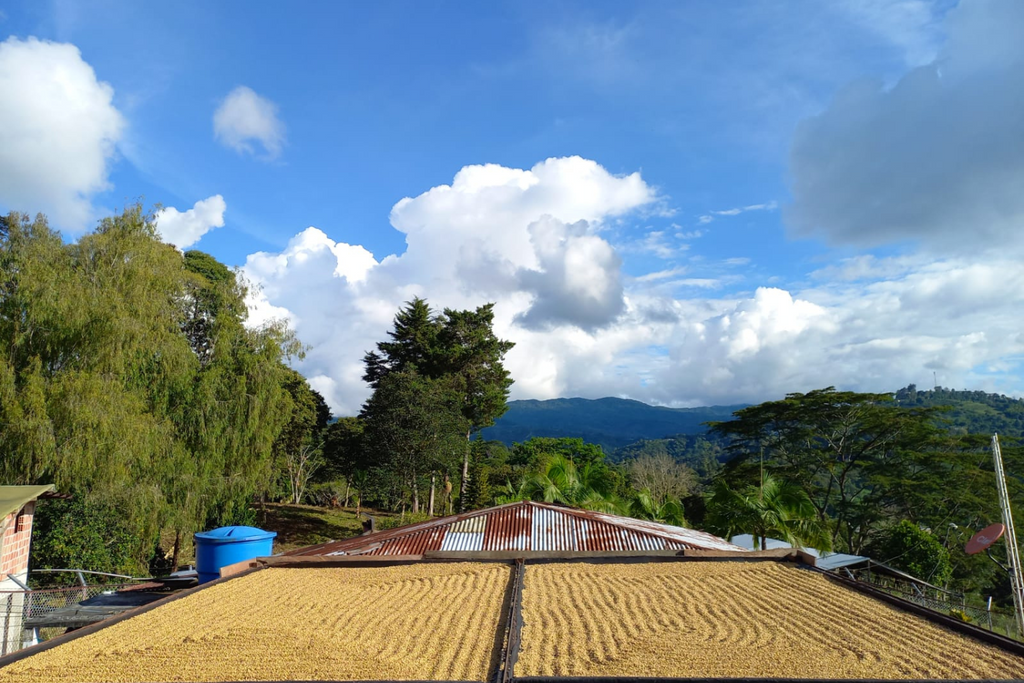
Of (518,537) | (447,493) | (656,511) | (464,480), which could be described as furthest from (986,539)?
(464,480)

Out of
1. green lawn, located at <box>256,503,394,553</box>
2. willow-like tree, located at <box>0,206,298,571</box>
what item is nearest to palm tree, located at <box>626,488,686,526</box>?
green lawn, located at <box>256,503,394,553</box>

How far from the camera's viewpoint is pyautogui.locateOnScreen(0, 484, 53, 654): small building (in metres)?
7.75

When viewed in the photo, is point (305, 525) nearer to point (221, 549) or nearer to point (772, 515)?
point (221, 549)

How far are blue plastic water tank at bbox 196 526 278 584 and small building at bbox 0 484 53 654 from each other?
1.98 meters

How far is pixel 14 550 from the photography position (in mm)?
9234

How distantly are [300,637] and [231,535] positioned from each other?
439cm

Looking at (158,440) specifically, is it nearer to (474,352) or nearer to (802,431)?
(474,352)

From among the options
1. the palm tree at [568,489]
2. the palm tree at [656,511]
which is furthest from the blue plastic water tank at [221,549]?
the palm tree at [656,511]

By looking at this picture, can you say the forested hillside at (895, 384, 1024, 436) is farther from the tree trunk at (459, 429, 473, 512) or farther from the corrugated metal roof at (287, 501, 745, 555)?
the corrugated metal roof at (287, 501, 745, 555)

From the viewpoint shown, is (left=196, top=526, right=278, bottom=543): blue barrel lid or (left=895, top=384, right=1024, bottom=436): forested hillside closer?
(left=196, top=526, right=278, bottom=543): blue barrel lid

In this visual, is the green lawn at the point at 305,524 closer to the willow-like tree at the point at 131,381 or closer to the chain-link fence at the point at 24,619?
the willow-like tree at the point at 131,381

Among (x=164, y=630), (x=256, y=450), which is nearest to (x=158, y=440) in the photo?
(x=256, y=450)

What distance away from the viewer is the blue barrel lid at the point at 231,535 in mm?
8641

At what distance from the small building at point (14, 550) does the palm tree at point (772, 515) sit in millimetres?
12329
